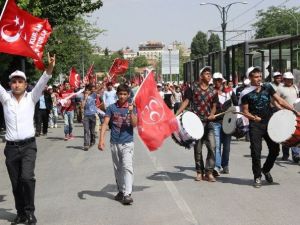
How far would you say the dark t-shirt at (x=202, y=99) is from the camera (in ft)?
31.1

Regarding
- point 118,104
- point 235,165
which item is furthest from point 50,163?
point 118,104

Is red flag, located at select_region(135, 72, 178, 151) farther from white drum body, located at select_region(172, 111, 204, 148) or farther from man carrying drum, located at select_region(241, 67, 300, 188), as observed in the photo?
man carrying drum, located at select_region(241, 67, 300, 188)

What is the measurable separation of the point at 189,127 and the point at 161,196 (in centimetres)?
137

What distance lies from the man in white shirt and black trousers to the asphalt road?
333mm

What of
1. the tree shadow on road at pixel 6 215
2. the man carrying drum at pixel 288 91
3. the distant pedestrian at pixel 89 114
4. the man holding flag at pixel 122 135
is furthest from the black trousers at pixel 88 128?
the tree shadow on road at pixel 6 215

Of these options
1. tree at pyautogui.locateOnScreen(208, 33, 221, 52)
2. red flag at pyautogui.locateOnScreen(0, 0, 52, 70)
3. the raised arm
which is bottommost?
the raised arm

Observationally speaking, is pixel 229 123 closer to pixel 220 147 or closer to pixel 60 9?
pixel 220 147

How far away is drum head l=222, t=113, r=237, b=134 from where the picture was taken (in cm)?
1030

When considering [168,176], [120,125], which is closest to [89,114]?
[168,176]

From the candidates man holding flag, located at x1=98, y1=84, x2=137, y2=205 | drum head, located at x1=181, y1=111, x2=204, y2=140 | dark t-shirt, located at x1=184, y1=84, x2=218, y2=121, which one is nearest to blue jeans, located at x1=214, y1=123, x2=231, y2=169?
dark t-shirt, located at x1=184, y1=84, x2=218, y2=121

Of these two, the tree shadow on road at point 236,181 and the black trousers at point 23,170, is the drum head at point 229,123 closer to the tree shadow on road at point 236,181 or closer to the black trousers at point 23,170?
the tree shadow on road at point 236,181

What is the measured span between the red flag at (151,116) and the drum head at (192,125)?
0.65 m

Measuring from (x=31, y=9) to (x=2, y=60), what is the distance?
78.7 inches

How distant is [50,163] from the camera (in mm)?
12891
